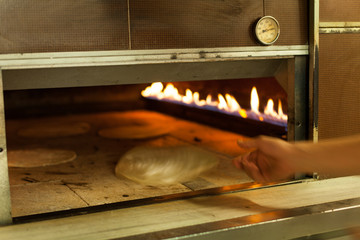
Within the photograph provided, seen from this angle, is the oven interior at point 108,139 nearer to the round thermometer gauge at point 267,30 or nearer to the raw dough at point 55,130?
the raw dough at point 55,130

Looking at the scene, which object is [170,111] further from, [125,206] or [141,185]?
[125,206]

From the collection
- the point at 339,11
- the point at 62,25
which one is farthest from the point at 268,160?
the point at 339,11

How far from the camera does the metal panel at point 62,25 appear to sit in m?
1.70

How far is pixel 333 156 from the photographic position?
126cm

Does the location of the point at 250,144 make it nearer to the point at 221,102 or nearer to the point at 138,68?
the point at 138,68

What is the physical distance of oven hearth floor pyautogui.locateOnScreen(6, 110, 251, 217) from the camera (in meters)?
2.19

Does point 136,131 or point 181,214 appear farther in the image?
point 136,131

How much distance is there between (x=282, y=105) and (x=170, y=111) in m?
2.18

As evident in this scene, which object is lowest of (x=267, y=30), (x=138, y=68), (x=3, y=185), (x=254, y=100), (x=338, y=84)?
(x=3, y=185)

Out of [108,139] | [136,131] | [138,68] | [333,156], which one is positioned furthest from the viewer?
[136,131]

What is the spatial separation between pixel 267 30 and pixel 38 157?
1892 mm

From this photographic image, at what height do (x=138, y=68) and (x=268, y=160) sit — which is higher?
(x=138, y=68)

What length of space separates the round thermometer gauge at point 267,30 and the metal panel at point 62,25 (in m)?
0.63

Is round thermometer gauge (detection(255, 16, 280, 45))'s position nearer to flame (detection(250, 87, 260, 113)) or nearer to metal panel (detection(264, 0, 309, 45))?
metal panel (detection(264, 0, 309, 45))
